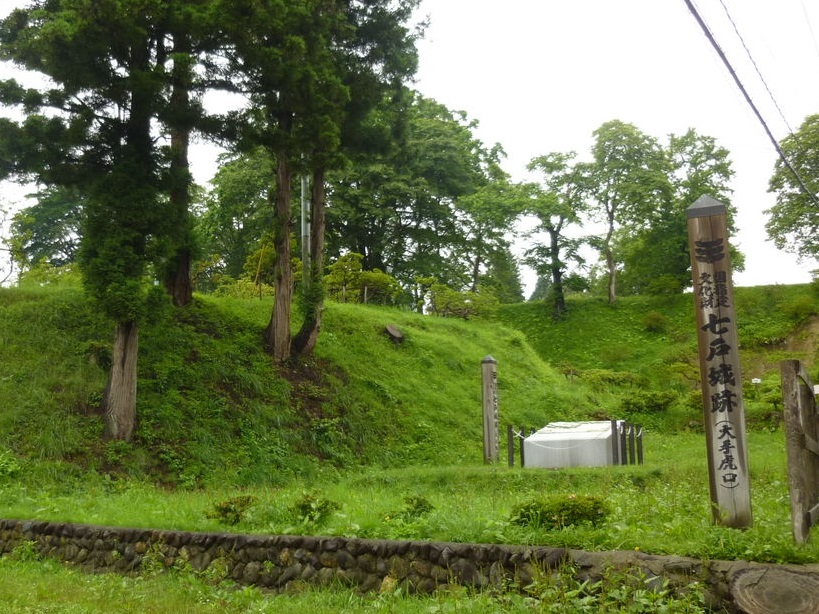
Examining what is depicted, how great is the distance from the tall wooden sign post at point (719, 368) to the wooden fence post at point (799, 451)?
0.85 m

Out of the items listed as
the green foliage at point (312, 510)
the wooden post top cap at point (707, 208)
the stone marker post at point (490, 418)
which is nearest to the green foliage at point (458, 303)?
the stone marker post at point (490, 418)

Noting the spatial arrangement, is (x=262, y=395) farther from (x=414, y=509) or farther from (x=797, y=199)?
(x=797, y=199)

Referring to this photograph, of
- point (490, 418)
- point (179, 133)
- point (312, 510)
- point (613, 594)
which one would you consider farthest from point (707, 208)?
point (179, 133)

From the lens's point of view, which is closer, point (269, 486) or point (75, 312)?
point (269, 486)

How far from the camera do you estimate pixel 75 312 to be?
56.4 ft

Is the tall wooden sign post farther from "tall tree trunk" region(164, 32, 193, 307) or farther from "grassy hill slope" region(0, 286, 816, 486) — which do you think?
"tall tree trunk" region(164, 32, 193, 307)

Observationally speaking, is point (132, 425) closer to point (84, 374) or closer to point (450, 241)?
point (84, 374)

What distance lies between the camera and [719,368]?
22.5ft

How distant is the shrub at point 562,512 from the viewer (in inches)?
265

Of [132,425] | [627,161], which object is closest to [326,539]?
[132,425]

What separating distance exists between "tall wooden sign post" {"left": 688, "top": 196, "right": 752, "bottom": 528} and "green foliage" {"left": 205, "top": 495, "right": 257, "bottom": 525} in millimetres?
5256

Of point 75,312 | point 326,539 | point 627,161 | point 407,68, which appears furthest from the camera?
point 627,161

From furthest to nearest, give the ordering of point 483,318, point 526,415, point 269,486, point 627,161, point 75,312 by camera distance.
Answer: point 627,161 < point 483,318 < point 526,415 < point 75,312 < point 269,486

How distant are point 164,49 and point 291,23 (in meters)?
2.63
